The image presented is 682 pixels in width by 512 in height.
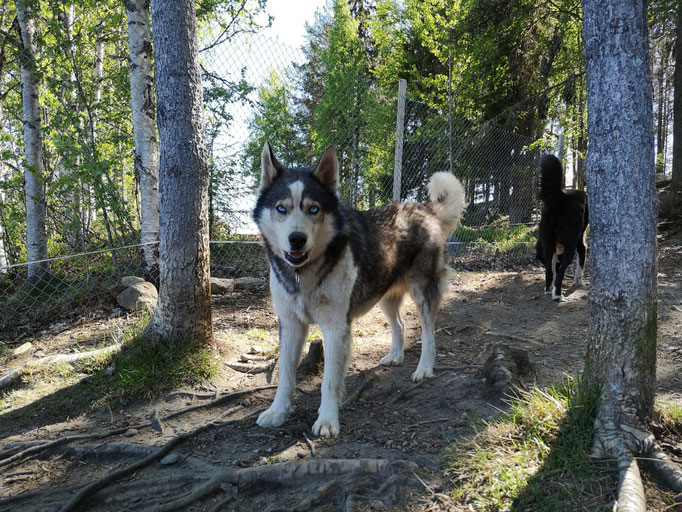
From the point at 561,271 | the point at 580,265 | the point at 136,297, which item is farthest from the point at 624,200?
the point at 580,265

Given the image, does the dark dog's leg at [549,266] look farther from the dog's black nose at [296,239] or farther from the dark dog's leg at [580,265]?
the dog's black nose at [296,239]

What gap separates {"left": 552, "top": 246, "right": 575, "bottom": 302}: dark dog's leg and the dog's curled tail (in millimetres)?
2630

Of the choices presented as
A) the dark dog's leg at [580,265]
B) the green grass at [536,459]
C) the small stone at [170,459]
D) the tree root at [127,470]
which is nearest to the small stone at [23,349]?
the tree root at [127,470]

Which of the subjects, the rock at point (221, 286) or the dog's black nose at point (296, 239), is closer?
the dog's black nose at point (296, 239)

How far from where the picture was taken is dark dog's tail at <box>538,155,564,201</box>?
6.28 meters

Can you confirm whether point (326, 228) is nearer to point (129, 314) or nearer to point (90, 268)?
point (129, 314)

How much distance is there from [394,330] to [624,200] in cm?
246

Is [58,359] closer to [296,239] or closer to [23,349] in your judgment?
[23,349]

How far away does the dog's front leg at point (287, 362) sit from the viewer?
119 inches

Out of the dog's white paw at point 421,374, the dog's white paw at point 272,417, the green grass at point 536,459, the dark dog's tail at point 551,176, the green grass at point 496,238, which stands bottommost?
the dog's white paw at point 272,417

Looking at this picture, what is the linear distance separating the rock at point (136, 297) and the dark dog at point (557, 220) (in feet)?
18.2

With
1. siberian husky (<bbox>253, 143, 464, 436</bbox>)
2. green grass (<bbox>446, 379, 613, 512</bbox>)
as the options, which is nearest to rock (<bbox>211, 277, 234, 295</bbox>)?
siberian husky (<bbox>253, 143, 464, 436</bbox>)

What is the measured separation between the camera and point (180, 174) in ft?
12.0

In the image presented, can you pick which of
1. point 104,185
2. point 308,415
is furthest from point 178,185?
point 104,185
